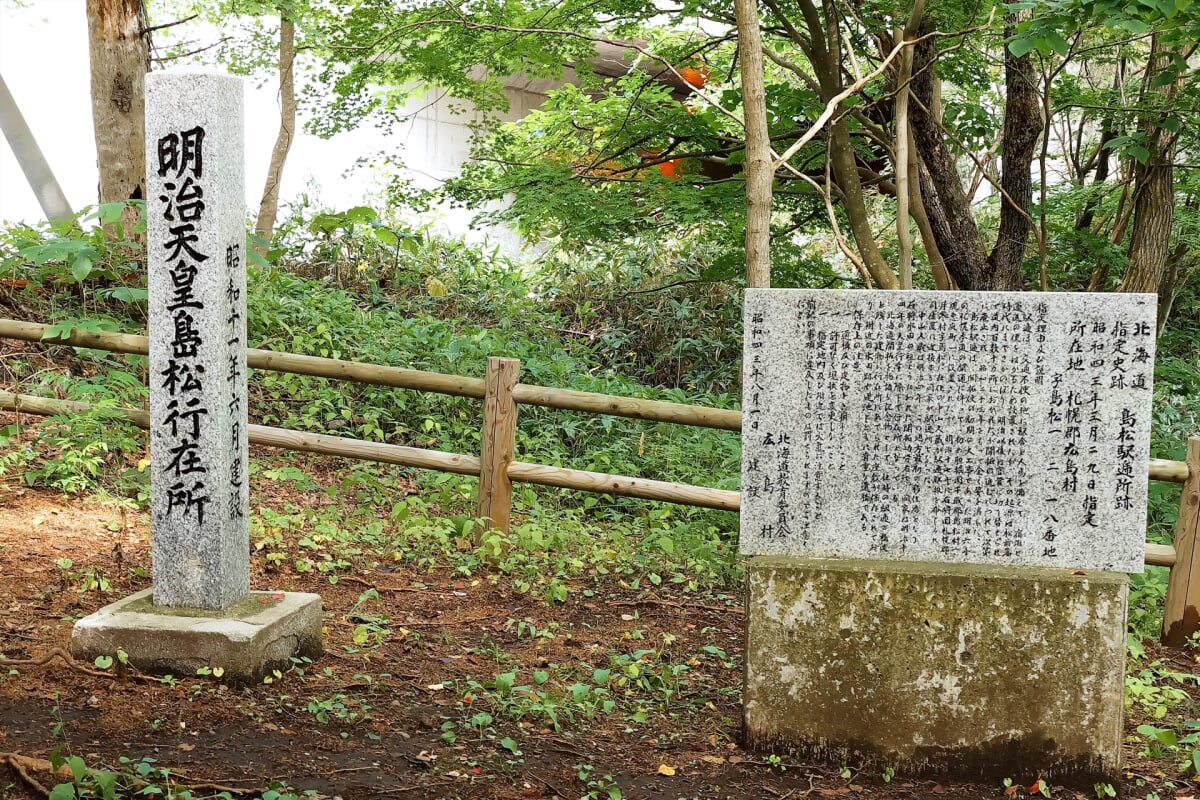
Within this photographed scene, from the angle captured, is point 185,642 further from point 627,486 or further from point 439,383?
point 627,486

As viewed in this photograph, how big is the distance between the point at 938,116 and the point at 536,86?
8185 mm

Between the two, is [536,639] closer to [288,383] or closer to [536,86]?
[288,383]

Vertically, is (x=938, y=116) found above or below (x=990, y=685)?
above

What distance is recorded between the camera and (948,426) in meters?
3.41

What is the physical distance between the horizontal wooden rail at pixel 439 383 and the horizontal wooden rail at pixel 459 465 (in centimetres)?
35

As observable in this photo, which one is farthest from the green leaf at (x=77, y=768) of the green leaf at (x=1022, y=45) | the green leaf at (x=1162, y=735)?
the green leaf at (x=1022, y=45)

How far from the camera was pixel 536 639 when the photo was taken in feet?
14.4

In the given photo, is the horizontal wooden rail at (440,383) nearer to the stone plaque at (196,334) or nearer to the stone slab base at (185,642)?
the stone plaque at (196,334)

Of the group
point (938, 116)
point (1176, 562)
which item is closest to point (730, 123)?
point (938, 116)

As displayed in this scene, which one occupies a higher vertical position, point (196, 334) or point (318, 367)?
point (196, 334)

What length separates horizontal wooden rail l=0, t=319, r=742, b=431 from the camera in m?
5.27

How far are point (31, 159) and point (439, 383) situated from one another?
6.79 m

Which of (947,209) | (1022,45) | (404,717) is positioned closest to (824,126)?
(947,209)

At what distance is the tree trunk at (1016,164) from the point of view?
7105mm
